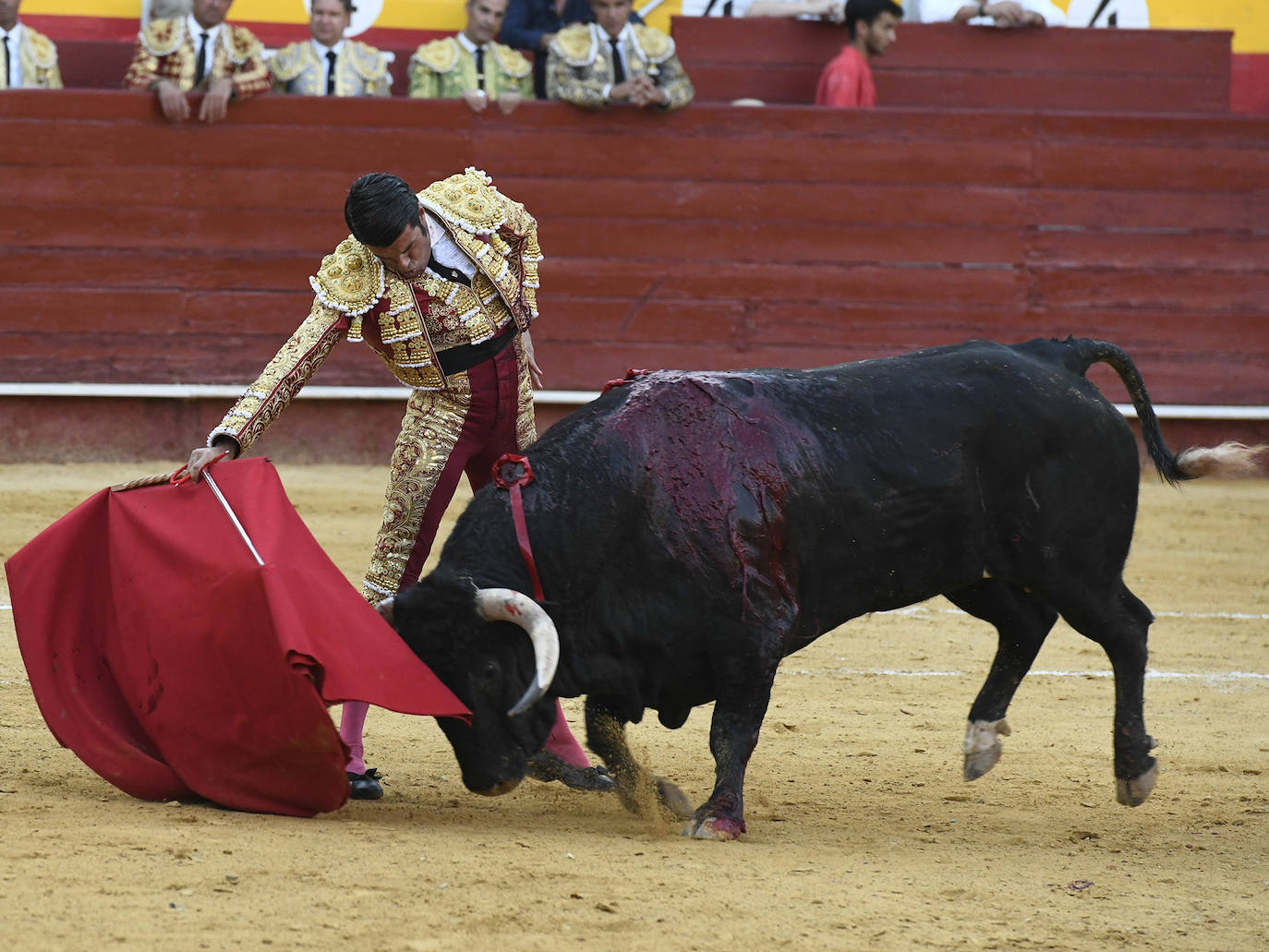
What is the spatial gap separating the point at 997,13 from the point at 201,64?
3699mm

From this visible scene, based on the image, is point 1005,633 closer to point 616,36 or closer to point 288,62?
point 616,36

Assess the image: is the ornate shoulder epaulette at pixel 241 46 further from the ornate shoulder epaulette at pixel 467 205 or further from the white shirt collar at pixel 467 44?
the ornate shoulder epaulette at pixel 467 205

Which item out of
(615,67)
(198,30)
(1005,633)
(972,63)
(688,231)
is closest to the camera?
(1005,633)

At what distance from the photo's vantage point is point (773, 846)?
2.97 metres

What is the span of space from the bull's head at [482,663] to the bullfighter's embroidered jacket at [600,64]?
4.68 metres

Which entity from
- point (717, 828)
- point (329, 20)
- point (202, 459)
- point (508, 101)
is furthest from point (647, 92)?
point (717, 828)

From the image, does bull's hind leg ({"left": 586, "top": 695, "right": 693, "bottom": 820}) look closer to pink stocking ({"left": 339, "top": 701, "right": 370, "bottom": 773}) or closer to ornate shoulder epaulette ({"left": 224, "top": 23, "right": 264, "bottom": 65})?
pink stocking ({"left": 339, "top": 701, "right": 370, "bottom": 773})

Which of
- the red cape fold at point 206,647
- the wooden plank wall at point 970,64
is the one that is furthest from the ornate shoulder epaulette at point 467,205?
the wooden plank wall at point 970,64

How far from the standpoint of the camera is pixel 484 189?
3.37 metres

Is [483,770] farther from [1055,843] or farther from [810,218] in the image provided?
[810,218]

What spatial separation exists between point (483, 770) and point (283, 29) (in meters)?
5.85

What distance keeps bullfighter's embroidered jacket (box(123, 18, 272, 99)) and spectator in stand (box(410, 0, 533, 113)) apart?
0.70m

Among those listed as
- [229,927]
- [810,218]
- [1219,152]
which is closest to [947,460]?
[229,927]

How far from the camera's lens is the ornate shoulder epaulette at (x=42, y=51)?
724cm
